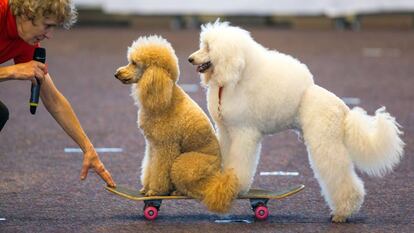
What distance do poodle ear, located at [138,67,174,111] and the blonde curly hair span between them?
0.39 meters

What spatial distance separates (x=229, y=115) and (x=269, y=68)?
0.24 m

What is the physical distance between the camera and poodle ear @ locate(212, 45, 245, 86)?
350cm

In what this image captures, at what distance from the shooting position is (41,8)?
11.1ft

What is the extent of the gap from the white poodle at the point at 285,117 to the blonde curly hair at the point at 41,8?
526 mm

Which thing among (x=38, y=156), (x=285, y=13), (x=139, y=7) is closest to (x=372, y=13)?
(x=285, y=13)

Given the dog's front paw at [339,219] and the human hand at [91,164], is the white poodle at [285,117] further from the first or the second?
the human hand at [91,164]

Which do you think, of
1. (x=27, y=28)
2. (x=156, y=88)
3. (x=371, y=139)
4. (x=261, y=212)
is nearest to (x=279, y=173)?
(x=261, y=212)

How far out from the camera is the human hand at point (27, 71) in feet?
11.1

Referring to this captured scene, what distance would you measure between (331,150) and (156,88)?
72 centimetres

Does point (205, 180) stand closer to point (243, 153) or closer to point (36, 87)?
point (243, 153)

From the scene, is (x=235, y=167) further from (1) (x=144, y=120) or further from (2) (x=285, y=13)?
(2) (x=285, y=13)

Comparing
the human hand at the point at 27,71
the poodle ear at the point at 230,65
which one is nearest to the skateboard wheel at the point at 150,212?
the poodle ear at the point at 230,65

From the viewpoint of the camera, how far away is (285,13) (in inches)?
501

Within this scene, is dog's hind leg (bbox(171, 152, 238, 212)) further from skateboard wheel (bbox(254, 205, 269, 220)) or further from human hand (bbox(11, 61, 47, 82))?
human hand (bbox(11, 61, 47, 82))
